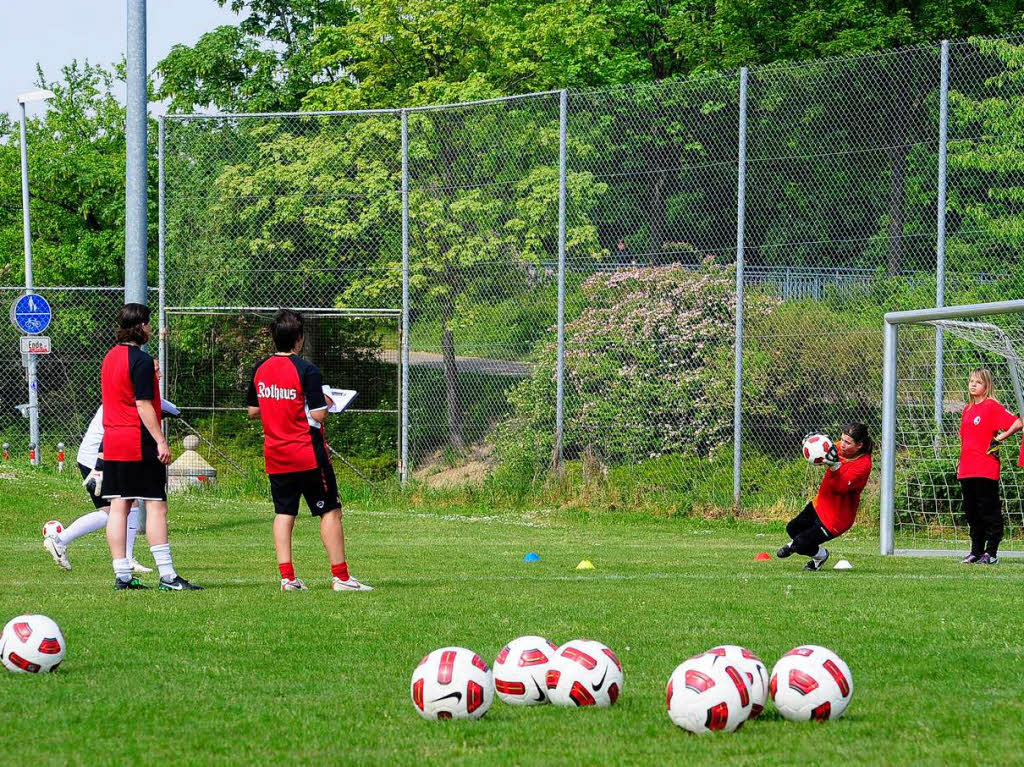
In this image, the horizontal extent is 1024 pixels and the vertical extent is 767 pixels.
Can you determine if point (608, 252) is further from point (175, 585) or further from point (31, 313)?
point (31, 313)

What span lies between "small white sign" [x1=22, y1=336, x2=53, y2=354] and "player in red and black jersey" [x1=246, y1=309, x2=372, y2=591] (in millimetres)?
15398

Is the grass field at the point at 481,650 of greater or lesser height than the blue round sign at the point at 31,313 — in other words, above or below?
below

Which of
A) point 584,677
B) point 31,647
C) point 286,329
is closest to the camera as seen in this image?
point 584,677

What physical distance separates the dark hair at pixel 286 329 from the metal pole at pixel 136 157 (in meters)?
6.25

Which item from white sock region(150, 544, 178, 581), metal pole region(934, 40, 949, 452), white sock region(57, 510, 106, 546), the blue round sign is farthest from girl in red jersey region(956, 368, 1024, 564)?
the blue round sign

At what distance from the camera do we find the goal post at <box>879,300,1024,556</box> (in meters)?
14.5

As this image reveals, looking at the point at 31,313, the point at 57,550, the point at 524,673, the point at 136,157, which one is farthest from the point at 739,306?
the point at 31,313

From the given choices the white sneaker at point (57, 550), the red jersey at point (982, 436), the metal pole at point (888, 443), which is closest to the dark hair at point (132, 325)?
the white sneaker at point (57, 550)

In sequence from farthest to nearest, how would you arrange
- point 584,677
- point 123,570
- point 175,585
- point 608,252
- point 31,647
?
point 608,252, point 123,570, point 175,585, point 31,647, point 584,677

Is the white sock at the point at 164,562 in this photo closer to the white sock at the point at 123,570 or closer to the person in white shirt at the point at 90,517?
the white sock at the point at 123,570

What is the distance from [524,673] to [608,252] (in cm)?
1297

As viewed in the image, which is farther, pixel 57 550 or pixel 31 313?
pixel 31 313

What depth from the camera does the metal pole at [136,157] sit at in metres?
15.2

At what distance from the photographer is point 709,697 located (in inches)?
199
